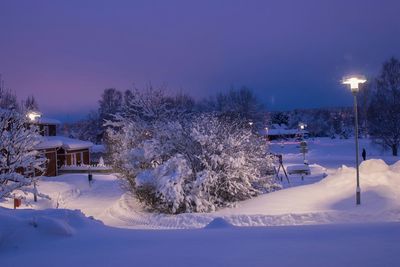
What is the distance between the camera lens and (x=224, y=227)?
823 cm

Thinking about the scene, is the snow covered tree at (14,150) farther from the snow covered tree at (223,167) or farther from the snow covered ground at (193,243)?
the snow covered ground at (193,243)

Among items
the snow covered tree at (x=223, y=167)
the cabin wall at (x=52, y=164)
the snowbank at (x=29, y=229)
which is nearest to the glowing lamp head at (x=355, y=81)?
the snow covered tree at (x=223, y=167)

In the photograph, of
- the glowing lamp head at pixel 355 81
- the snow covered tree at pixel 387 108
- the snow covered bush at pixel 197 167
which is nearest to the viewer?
the glowing lamp head at pixel 355 81

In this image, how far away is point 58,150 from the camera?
4128 cm

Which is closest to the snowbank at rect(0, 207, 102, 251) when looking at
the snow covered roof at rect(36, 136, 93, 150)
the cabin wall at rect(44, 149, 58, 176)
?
the snow covered roof at rect(36, 136, 93, 150)

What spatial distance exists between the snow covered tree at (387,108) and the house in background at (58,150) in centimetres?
3273

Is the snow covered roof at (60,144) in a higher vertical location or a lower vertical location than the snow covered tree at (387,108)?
lower

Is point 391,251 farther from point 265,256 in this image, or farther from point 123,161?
point 123,161

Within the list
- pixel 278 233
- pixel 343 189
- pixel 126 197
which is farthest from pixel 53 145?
pixel 278 233

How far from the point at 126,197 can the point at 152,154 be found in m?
4.14

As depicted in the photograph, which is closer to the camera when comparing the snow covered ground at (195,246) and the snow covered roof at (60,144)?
the snow covered ground at (195,246)

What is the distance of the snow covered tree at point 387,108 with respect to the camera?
45.4 metres

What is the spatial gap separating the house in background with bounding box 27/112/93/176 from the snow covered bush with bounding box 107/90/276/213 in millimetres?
18513

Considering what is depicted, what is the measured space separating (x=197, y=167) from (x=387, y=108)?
111 ft
